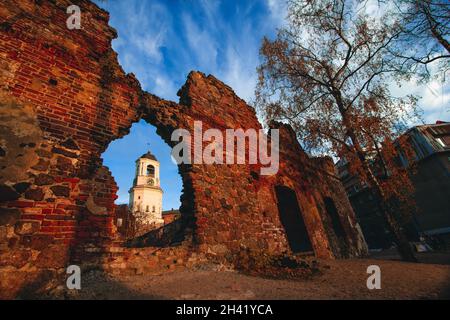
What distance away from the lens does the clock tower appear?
123 feet

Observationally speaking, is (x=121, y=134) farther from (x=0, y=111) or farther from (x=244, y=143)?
(x=244, y=143)

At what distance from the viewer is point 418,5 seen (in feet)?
21.9

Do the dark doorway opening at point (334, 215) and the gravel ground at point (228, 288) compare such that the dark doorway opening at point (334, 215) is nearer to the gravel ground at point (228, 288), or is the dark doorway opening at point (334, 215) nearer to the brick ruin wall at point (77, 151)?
the brick ruin wall at point (77, 151)

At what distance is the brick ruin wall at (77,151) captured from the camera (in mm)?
2770

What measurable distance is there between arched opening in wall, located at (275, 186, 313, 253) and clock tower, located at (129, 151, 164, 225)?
105 feet

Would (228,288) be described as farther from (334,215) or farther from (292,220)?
(334,215)

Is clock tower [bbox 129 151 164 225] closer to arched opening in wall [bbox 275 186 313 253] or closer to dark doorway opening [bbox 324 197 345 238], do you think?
dark doorway opening [bbox 324 197 345 238]

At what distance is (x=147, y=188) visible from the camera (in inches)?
1487

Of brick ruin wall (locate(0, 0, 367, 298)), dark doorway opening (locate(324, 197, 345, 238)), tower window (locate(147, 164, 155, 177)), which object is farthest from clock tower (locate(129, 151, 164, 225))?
brick ruin wall (locate(0, 0, 367, 298))

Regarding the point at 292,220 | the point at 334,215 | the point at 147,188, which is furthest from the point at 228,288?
the point at 147,188

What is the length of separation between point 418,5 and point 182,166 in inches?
315

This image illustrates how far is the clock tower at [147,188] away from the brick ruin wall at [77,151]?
33.9 m

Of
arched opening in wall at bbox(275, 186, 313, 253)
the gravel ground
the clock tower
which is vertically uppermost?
the clock tower
